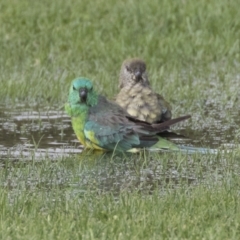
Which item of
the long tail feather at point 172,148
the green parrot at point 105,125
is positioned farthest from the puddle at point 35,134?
the long tail feather at point 172,148

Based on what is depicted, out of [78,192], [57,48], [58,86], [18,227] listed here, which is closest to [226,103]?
[58,86]

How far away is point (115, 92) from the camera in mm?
10477

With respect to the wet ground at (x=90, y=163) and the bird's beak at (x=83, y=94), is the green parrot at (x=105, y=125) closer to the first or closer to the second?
the bird's beak at (x=83, y=94)

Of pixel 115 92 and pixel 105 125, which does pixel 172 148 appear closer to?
pixel 105 125

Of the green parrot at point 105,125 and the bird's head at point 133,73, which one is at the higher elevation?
the bird's head at point 133,73

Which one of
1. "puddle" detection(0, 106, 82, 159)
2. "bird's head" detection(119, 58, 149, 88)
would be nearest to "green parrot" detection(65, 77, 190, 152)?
"puddle" detection(0, 106, 82, 159)

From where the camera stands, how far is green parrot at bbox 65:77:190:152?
25.9ft

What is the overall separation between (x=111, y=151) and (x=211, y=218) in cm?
242

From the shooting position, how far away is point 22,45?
1209 cm

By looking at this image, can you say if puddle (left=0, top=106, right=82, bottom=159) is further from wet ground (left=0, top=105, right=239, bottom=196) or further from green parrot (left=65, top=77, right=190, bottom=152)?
green parrot (left=65, top=77, right=190, bottom=152)

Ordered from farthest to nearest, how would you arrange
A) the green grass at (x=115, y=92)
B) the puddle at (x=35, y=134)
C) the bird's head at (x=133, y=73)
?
the bird's head at (x=133, y=73), the puddle at (x=35, y=134), the green grass at (x=115, y=92)

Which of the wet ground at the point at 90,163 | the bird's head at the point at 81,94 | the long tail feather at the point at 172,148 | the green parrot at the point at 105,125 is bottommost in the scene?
the wet ground at the point at 90,163

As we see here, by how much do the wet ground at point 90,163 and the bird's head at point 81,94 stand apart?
411 mm

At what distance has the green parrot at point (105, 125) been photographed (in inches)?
311
